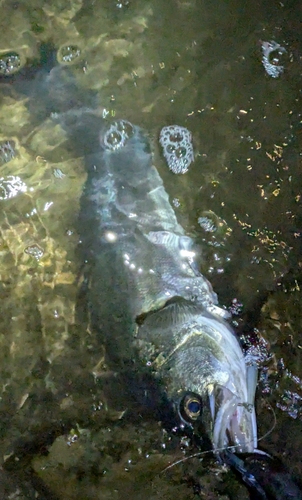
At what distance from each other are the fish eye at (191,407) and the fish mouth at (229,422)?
0.09 m

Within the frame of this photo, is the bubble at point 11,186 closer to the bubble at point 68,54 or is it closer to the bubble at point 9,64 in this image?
the bubble at point 9,64

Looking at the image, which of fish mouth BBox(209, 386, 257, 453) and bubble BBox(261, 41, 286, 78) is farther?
bubble BBox(261, 41, 286, 78)

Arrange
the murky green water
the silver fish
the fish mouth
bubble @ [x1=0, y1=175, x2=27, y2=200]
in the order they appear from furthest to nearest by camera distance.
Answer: bubble @ [x1=0, y1=175, x2=27, y2=200]
the murky green water
the silver fish
the fish mouth

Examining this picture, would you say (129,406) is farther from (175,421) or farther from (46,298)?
(46,298)

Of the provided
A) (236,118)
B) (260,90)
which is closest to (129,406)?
(236,118)

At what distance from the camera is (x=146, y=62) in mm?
3283

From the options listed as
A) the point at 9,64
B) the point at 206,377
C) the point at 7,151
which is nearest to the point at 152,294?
the point at 206,377

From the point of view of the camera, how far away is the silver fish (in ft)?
8.27

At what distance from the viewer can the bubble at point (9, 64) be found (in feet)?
11.0

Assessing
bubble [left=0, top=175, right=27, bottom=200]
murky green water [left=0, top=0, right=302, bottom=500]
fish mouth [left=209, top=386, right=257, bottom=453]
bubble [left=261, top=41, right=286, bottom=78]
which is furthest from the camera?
bubble [left=0, top=175, right=27, bottom=200]

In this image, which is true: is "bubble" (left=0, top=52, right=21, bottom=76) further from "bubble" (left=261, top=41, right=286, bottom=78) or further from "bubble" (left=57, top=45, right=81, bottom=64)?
"bubble" (left=261, top=41, right=286, bottom=78)

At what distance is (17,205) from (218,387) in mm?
1884

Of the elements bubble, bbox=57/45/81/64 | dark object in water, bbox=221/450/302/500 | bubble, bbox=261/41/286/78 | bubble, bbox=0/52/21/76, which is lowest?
dark object in water, bbox=221/450/302/500

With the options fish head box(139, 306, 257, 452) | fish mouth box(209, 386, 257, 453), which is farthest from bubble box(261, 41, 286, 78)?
fish mouth box(209, 386, 257, 453)
